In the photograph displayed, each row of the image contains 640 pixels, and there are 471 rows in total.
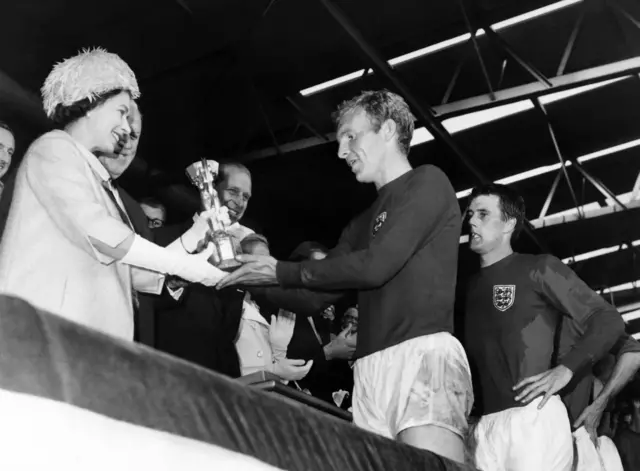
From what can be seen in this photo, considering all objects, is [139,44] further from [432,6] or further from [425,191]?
[425,191]

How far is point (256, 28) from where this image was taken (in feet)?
20.5

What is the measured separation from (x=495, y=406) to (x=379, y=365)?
0.91 m

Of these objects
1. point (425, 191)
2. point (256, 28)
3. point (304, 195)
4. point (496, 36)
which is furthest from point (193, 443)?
point (304, 195)

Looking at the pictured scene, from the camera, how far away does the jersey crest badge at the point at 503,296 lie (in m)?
3.15

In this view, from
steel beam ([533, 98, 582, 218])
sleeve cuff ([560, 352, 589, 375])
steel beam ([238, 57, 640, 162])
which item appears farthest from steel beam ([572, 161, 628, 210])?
sleeve cuff ([560, 352, 589, 375])

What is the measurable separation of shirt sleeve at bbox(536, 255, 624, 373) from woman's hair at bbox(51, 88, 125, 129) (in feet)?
5.66

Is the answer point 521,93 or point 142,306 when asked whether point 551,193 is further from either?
point 142,306

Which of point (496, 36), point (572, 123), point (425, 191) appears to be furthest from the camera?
point (572, 123)

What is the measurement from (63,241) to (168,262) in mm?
251

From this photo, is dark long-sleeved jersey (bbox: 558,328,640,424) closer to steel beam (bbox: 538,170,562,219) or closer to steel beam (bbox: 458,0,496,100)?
steel beam (bbox: 458,0,496,100)

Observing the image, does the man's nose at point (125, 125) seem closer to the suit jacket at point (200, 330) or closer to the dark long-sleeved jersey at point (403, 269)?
the dark long-sleeved jersey at point (403, 269)

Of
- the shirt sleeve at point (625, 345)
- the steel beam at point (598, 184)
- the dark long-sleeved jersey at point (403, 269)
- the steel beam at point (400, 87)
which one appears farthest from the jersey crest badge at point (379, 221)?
the steel beam at point (598, 184)

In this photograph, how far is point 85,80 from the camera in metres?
2.17

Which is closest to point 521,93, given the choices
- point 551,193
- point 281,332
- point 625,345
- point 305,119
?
point 305,119
